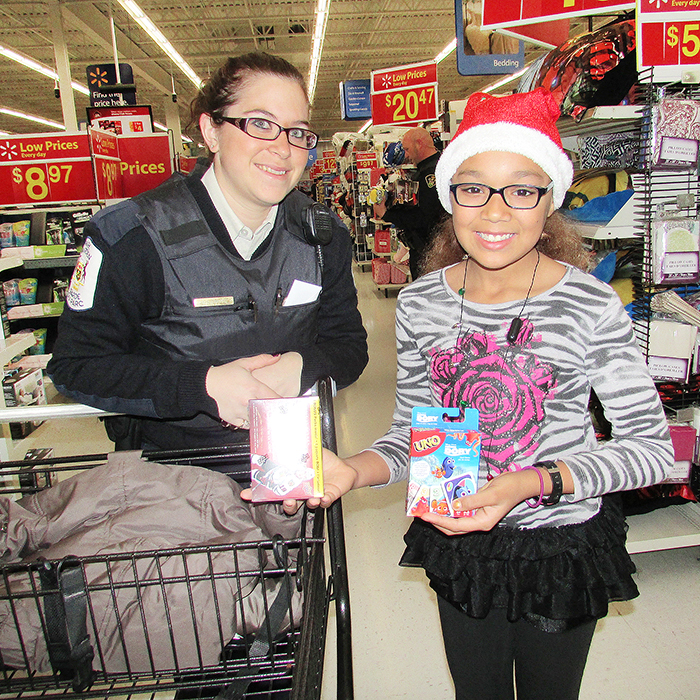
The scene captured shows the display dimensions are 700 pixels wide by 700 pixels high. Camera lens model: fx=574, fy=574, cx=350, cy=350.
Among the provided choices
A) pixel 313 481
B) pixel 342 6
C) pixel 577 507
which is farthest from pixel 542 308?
pixel 342 6

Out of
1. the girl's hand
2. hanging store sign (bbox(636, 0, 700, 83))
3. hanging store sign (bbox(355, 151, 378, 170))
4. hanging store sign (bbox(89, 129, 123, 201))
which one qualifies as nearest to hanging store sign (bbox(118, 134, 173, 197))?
hanging store sign (bbox(89, 129, 123, 201))

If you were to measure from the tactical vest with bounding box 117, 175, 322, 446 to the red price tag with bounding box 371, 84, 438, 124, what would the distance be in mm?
7067

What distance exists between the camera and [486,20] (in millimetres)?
2738

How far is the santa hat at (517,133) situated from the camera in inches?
43.3

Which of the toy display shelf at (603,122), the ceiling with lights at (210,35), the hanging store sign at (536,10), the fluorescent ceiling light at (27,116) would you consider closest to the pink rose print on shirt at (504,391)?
the toy display shelf at (603,122)

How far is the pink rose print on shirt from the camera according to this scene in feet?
3.69

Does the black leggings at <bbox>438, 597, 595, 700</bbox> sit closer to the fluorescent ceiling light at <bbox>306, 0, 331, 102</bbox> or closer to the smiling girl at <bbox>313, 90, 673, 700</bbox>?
the smiling girl at <bbox>313, 90, 673, 700</bbox>

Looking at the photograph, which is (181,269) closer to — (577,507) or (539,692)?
(577,507)

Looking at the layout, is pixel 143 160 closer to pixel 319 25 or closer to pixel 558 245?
pixel 319 25

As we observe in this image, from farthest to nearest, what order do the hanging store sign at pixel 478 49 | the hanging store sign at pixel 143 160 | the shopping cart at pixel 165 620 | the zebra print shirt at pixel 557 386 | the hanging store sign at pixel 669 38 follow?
1. the hanging store sign at pixel 143 160
2. the hanging store sign at pixel 478 49
3. the hanging store sign at pixel 669 38
4. the zebra print shirt at pixel 557 386
5. the shopping cart at pixel 165 620

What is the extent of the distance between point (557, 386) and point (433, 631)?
1620 mm

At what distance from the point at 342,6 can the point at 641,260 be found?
466 inches

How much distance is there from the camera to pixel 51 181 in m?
5.47

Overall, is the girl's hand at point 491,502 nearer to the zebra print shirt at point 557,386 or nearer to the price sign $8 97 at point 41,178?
the zebra print shirt at point 557,386
